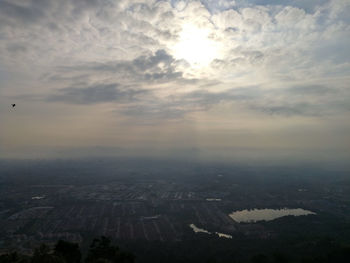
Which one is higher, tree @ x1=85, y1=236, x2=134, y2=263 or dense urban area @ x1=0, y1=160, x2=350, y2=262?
tree @ x1=85, y1=236, x2=134, y2=263

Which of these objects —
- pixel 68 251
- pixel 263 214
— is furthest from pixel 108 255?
pixel 263 214

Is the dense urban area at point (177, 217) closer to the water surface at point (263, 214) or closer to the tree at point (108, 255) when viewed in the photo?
the water surface at point (263, 214)

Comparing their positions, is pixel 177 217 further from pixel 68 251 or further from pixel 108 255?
pixel 68 251

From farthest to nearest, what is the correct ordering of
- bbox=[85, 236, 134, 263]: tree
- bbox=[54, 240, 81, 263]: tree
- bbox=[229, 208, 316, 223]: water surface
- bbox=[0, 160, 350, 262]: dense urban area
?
1. bbox=[229, 208, 316, 223]: water surface
2. bbox=[0, 160, 350, 262]: dense urban area
3. bbox=[85, 236, 134, 263]: tree
4. bbox=[54, 240, 81, 263]: tree

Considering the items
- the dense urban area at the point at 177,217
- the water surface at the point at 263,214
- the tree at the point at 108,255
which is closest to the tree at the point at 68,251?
the tree at the point at 108,255

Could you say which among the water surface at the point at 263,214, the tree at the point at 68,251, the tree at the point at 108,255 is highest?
the tree at the point at 68,251

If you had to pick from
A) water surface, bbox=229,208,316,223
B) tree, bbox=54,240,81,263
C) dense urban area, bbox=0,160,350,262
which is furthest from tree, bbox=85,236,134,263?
water surface, bbox=229,208,316,223

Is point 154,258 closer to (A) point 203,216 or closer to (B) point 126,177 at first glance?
(A) point 203,216

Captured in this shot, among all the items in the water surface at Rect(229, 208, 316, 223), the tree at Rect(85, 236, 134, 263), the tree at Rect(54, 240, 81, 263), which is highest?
the tree at Rect(54, 240, 81, 263)

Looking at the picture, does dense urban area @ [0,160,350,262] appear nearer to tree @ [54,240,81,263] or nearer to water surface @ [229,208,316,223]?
water surface @ [229,208,316,223]

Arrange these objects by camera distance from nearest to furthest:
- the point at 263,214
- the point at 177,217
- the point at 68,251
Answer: the point at 68,251 < the point at 177,217 < the point at 263,214

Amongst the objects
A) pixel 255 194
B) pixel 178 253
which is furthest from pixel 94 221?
pixel 255 194
